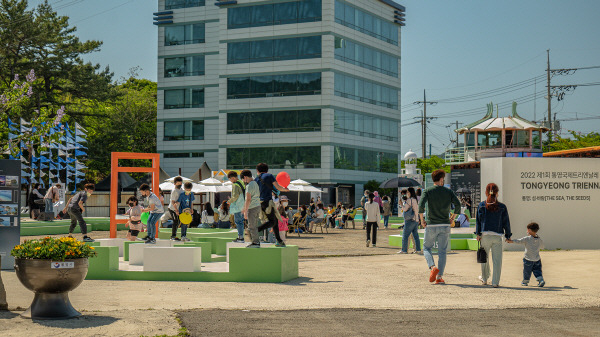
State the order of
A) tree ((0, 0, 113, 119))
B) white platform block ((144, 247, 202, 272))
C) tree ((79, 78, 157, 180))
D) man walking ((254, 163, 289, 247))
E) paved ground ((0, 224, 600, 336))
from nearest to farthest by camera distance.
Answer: paved ground ((0, 224, 600, 336)) < white platform block ((144, 247, 202, 272)) < man walking ((254, 163, 289, 247)) < tree ((0, 0, 113, 119)) < tree ((79, 78, 157, 180))

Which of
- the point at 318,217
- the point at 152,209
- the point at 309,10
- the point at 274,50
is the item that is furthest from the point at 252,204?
the point at 274,50

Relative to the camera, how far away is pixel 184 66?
6656 cm

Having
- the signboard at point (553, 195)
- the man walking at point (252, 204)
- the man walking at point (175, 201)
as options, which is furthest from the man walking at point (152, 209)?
the signboard at point (553, 195)

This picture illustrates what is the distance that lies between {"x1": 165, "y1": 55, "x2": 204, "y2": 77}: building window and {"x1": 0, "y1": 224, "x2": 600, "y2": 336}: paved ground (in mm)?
51775

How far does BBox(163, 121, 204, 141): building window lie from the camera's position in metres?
66.3

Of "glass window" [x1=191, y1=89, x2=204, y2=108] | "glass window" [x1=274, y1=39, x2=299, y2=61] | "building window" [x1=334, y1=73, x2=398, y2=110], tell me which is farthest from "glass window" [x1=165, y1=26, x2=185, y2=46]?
"building window" [x1=334, y1=73, x2=398, y2=110]

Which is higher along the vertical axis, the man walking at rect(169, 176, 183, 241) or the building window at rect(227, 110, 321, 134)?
the building window at rect(227, 110, 321, 134)

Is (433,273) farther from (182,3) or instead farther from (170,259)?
(182,3)

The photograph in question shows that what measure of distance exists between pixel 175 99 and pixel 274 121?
1094cm

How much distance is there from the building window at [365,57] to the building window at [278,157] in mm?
7616

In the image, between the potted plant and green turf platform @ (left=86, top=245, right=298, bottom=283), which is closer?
the potted plant

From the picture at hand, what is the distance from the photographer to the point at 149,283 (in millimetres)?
13250

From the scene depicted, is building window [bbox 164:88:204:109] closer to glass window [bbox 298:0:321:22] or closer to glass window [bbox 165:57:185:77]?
glass window [bbox 165:57:185:77]

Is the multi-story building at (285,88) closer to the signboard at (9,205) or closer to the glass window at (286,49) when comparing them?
the glass window at (286,49)
